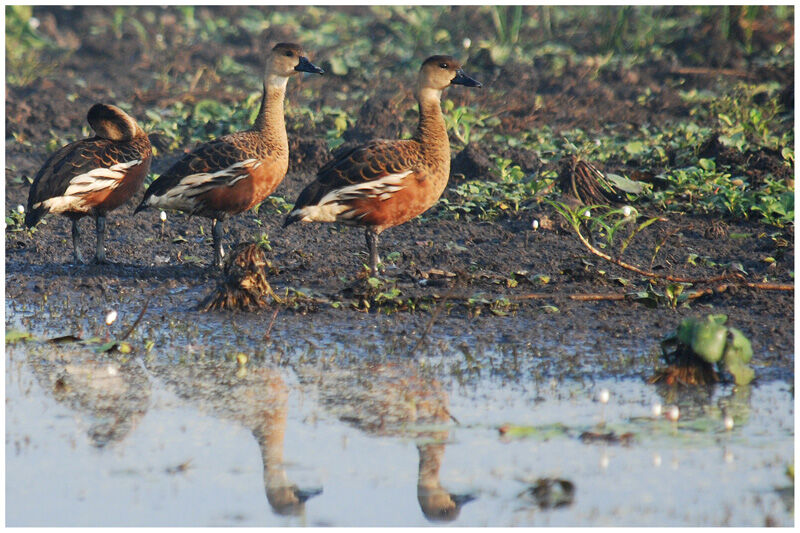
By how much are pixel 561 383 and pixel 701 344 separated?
0.74 m

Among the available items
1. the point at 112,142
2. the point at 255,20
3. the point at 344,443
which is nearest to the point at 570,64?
the point at 255,20

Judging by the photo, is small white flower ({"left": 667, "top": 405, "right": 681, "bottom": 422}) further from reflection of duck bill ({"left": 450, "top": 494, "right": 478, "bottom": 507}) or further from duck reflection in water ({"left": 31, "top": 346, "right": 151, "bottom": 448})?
duck reflection in water ({"left": 31, "top": 346, "right": 151, "bottom": 448})

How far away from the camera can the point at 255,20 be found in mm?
16094

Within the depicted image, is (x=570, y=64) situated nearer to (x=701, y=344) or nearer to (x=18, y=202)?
(x=18, y=202)

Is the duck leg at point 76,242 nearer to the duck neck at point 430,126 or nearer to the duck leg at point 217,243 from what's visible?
the duck leg at point 217,243

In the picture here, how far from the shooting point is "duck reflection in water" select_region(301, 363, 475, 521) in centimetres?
434

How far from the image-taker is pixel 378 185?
723 centimetres

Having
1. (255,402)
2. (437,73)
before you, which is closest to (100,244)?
(437,73)

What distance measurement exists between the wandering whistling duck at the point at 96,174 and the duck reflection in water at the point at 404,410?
2.80m

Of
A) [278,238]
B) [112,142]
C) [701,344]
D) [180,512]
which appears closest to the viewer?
[180,512]

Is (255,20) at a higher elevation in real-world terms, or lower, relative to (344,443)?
higher

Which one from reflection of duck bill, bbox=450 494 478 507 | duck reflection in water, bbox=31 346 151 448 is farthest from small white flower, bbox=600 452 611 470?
duck reflection in water, bbox=31 346 151 448

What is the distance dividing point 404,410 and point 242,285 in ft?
6.39

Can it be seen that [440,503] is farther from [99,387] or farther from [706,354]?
[99,387]
